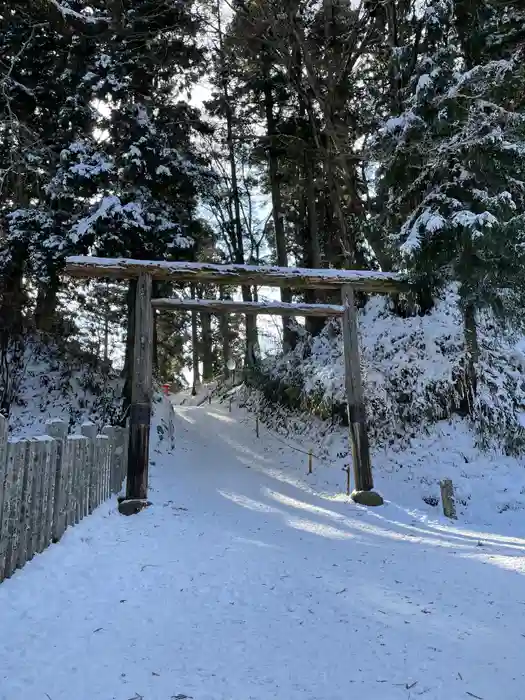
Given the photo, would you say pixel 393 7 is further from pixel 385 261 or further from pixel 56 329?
pixel 56 329

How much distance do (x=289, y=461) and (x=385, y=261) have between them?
231 inches

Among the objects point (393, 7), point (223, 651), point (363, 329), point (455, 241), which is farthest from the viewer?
point (363, 329)

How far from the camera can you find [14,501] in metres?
4.22

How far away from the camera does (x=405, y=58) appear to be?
Answer: 11.2m

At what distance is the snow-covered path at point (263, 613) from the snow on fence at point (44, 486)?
0.18m

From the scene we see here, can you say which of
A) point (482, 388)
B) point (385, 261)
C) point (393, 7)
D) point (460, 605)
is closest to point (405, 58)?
point (393, 7)

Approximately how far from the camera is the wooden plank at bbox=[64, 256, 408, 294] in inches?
340

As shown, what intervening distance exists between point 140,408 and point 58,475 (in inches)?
123

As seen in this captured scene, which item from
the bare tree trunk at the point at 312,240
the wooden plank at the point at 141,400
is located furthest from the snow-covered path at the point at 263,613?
the bare tree trunk at the point at 312,240

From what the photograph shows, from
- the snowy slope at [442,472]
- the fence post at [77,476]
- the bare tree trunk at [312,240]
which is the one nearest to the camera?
the fence post at [77,476]

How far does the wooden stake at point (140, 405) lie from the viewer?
321 inches

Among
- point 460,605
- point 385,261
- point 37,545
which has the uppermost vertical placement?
point 385,261

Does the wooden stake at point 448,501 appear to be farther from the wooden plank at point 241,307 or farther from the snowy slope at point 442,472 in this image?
the wooden plank at point 241,307

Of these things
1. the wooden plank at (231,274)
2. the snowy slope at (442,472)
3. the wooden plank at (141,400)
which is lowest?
the snowy slope at (442,472)
